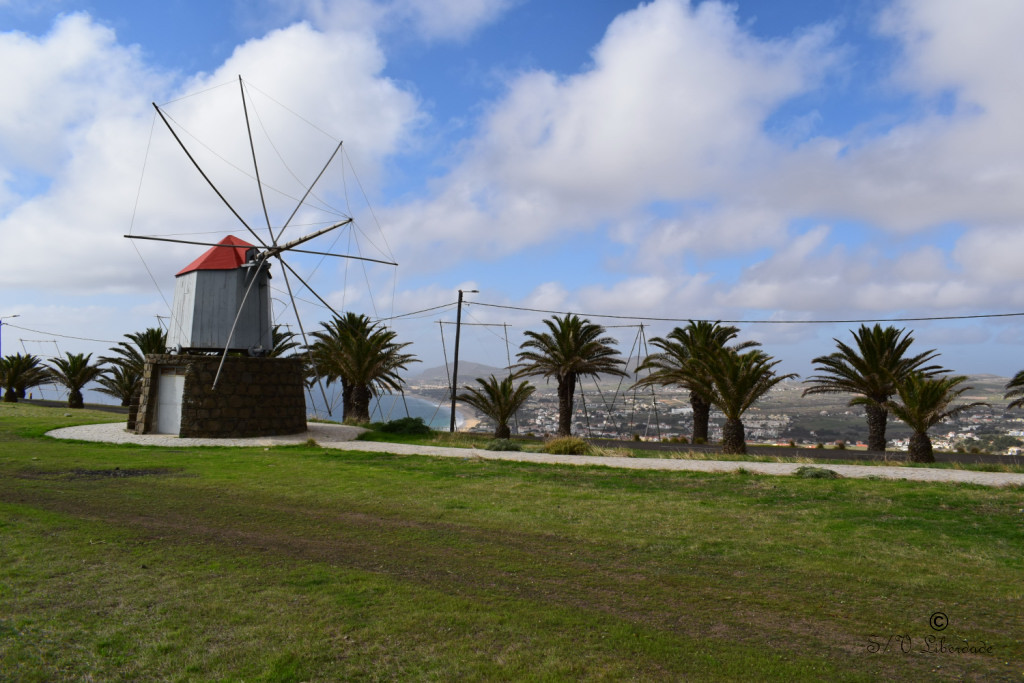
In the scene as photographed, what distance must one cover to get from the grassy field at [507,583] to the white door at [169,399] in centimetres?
1114

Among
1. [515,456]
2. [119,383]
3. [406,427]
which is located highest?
[119,383]

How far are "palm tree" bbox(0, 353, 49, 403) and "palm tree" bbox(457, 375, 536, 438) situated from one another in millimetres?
31450

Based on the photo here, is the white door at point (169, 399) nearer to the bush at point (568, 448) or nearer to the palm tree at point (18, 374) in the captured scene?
the bush at point (568, 448)

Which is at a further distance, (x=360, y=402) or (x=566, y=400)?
(x=360, y=402)

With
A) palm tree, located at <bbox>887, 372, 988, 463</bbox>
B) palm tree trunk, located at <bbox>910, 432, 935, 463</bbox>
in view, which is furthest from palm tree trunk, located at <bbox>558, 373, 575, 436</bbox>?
palm tree trunk, located at <bbox>910, 432, 935, 463</bbox>

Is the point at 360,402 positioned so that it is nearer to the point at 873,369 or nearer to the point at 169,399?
the point at 169,399

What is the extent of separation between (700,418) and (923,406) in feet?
38.9

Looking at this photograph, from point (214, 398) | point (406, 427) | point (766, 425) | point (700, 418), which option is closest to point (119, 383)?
point (214, 398)

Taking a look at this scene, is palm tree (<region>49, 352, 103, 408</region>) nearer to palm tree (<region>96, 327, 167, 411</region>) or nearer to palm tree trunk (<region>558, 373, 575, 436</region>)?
palm tree (<region>96, 327, 167, 411</region>)

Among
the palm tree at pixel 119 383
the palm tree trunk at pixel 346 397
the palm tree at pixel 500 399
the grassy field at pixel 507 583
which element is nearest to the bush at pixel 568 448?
the palm tree at pixel 500 399

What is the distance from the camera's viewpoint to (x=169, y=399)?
2277 centimetres

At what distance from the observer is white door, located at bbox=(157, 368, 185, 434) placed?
890 inches

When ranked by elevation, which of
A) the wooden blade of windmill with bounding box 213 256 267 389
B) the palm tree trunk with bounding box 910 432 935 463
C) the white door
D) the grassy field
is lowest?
the grassy field

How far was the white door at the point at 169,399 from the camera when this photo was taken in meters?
22.6
